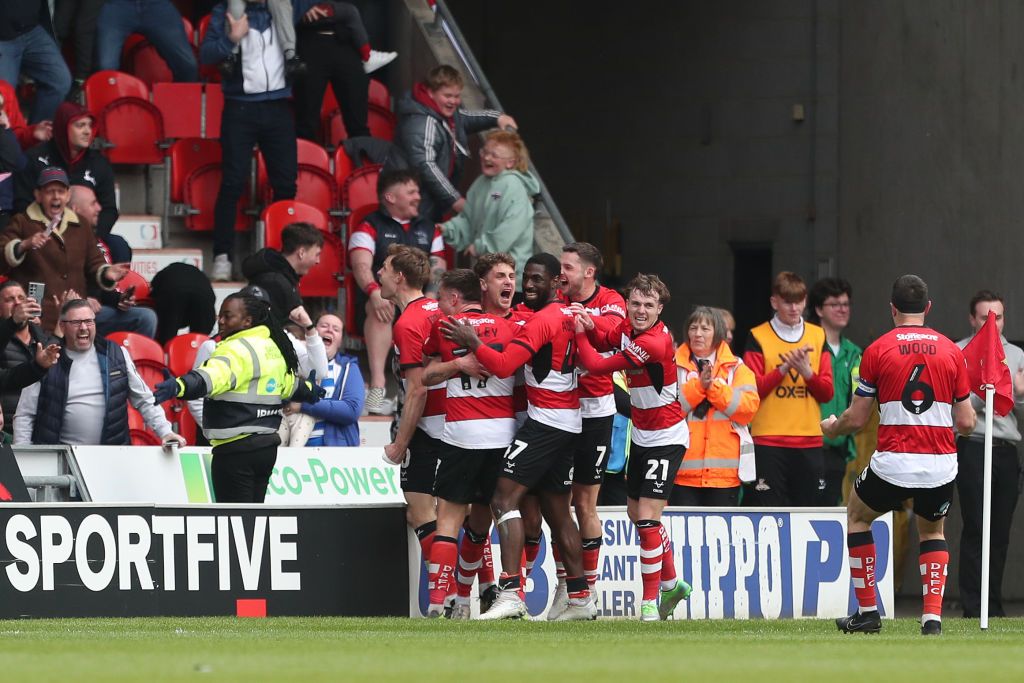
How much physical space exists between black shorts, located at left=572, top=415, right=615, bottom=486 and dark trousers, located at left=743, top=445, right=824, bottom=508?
279 centimetres

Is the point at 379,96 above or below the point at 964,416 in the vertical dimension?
above

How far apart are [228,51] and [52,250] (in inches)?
122

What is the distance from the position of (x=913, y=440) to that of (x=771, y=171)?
9603 mm

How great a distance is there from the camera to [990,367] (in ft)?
35.4

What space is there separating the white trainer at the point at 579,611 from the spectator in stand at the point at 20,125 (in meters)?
6.52

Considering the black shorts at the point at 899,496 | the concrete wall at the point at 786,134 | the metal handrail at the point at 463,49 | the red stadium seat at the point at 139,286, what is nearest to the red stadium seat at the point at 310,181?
the metal handrail at the point at 463,49

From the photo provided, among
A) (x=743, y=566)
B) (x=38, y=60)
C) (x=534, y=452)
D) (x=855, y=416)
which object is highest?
(x=38, y=60)

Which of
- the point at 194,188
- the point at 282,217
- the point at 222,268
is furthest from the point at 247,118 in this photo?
the point at 222,268

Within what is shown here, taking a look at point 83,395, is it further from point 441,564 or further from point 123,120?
point 123,120

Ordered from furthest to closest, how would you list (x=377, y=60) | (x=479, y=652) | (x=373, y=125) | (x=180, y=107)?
1. (x=373, y=125)
2. (x=377, y=60)
3. (x=180, y=107)
4. (x=479, y=652)

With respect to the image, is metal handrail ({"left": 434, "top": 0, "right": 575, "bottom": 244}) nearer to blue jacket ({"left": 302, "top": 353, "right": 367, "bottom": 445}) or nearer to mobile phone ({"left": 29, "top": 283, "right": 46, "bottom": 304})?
blue jacket ({"left": 302, "top": 353, "right": 367, "bottom": 445})

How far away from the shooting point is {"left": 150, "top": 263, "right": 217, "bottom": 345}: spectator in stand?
47.9 ft

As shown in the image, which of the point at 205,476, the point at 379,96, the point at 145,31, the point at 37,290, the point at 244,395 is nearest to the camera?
the point at 244,395

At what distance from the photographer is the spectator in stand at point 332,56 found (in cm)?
1669
